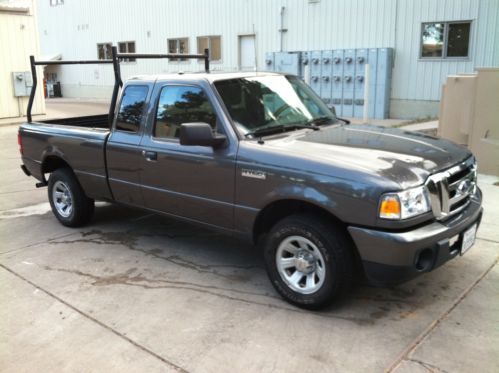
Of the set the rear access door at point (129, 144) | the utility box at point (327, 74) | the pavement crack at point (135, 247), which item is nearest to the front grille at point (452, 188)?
the pavement crack at point (135, 247)

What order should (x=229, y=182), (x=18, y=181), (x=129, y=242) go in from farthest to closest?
(x=18, y=181)
(x=129, y=242)
(x=229, y=182)

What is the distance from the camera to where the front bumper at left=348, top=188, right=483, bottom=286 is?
3.37m

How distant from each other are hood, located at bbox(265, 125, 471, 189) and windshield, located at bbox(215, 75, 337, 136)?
226 millimetres

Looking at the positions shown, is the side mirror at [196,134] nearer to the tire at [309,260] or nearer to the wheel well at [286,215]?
the wheel well at [286,215]

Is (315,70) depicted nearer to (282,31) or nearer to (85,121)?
(282,31)

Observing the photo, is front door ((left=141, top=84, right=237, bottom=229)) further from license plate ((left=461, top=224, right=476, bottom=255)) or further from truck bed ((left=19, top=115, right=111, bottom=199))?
license plate ((left=461, top=224, right=476, bottom=255))

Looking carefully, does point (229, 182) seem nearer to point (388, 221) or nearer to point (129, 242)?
point (388, 221)

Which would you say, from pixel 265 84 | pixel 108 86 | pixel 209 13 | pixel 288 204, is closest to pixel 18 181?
pixel 265 84

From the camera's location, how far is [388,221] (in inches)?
133

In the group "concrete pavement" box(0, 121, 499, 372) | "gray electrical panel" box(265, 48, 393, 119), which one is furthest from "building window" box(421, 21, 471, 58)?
"concrete pavement" box(0, 121, 499, 372)

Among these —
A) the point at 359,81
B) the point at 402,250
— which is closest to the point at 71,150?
the point at 402,250

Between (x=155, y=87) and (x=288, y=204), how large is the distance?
1.91 metres

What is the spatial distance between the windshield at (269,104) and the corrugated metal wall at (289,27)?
4.44 meters

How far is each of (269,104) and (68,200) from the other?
3045 millimetres
